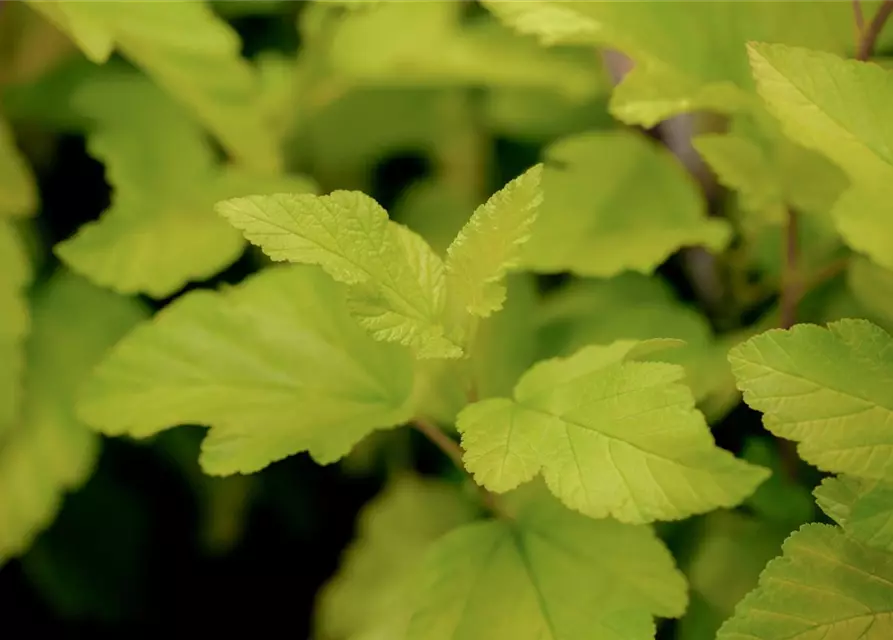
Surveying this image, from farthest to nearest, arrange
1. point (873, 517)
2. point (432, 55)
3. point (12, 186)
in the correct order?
1. point (432, 55)
2. point (12, 186)
3. point (873, 517)

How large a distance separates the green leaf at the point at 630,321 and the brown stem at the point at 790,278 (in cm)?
5

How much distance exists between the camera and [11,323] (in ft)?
1.73

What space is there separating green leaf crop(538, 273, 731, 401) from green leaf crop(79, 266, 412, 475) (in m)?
0.16

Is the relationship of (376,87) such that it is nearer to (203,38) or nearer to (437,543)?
(203,38)

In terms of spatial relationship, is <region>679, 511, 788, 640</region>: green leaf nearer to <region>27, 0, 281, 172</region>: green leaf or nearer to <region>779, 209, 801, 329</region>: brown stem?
<region>779, 209, 801, 329</region>: brown stem

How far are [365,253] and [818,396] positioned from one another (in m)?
0.20

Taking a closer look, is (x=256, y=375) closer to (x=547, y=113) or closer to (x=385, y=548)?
(x=385, y=548)

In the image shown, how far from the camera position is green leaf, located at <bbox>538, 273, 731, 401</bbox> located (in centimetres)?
53

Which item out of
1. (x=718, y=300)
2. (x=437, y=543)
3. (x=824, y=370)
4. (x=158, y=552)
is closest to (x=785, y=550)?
(x=824, y=370)

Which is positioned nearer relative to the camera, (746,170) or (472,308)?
(472,308)

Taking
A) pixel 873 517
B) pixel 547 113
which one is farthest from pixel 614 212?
pixel 873 517

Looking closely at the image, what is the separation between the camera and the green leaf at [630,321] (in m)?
0.53

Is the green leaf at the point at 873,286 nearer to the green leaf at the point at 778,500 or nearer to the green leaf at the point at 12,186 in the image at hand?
the green leaf at the point at 778,500

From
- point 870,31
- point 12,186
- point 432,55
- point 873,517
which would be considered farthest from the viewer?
point 432,55
